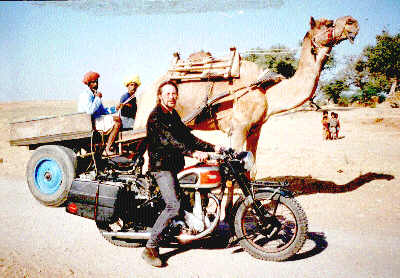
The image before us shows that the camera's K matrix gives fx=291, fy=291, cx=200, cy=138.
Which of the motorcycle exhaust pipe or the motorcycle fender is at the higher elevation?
the motorcycle fender

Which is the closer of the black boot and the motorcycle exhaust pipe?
the black boot

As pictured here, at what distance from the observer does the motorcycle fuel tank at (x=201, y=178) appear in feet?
11.5

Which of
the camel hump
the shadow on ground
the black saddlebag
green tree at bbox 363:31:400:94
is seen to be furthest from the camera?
green tree at bbox 363:31:400:94

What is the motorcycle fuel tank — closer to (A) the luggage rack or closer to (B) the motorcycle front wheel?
(B) the motorcycle front wheel

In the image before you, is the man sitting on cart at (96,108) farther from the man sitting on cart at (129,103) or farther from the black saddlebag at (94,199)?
the black saddlebag at (94,199)

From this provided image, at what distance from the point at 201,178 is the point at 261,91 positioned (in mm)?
3335

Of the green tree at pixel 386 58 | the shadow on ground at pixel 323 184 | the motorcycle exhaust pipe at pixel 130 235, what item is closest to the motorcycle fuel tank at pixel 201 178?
the motorcycle exhaust pipe at pixel 130 235

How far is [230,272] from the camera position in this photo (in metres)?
3.30

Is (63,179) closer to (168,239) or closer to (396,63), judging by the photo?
(168,239)

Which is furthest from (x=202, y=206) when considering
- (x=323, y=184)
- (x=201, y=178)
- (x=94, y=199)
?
(x=323, y=184)

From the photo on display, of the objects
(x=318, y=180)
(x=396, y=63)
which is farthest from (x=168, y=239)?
(x=396, y=63)

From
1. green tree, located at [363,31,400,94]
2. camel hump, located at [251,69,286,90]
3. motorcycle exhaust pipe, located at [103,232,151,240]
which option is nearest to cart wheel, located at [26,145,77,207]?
motorcycle exhaust pipe, located at [103,232,151,240]

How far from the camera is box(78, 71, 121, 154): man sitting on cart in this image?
17.9 ft

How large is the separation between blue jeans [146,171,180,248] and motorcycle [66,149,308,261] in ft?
0.38
